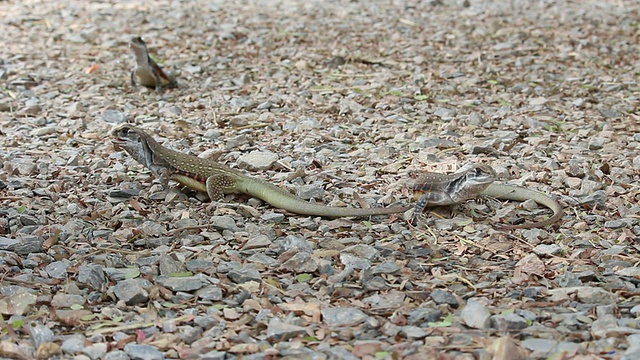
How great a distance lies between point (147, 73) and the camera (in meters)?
8.66

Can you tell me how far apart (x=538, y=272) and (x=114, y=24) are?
328 inches

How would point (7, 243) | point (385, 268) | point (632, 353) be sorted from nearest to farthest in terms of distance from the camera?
1. point (632, 353)
2. point (385, 268)
3. point (7, 243)

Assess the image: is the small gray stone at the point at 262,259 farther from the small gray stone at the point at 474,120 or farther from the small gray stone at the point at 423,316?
the small gray stone at the point at 474,120

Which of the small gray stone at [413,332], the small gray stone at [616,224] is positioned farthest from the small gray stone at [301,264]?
the small gray stone at [616,224]

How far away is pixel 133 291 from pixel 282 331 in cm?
85

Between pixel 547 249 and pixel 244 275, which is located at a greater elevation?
pixel 244 275

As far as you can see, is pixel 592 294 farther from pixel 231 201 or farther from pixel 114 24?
pixel 114 24

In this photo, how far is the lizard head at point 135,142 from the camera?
20.2 feet

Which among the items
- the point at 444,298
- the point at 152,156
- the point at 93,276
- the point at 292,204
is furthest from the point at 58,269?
the point at 444,298

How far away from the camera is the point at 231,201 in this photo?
5.85 meters

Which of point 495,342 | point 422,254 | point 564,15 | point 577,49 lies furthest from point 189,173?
point 564,15

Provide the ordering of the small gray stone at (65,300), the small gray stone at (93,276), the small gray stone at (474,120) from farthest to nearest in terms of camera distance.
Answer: the small gray stone at (474,120) < the small gray stone at (93,276) < the small gray stone at (65,300)

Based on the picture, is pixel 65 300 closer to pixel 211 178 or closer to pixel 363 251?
pixel 363 251

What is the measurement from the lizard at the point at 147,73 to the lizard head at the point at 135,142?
2.50m
